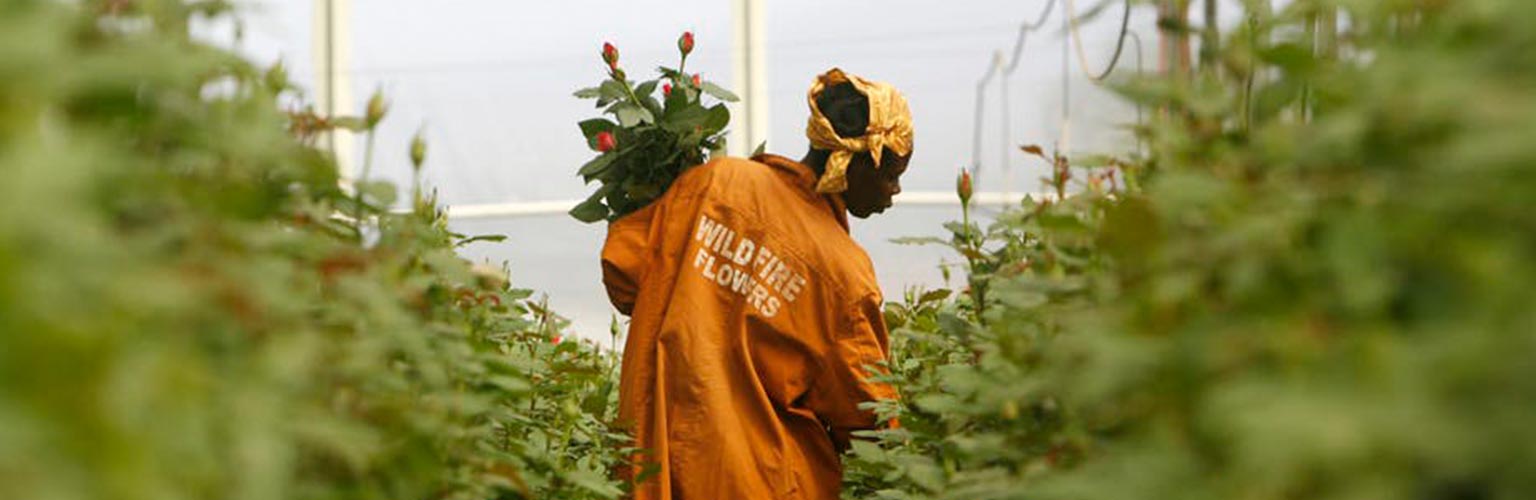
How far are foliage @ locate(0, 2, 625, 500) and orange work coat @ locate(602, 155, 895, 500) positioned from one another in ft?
6.40

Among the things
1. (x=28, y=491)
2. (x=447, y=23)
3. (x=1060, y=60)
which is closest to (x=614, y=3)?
(x=447, y=23)

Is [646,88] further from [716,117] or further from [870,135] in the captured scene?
[870,135]

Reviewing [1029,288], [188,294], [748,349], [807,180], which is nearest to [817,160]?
[807,180]

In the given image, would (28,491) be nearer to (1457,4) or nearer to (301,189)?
(301,189)

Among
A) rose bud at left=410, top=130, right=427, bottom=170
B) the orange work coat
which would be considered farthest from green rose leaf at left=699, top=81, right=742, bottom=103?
rose bud at left=410, top=130, right=427, bottom=170

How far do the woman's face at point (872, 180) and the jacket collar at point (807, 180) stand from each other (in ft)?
0.10

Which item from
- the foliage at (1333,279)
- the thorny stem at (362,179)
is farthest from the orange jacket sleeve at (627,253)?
the foliage at (1333,279)

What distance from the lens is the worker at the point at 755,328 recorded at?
3311 mm

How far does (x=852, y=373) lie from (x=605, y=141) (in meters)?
0.71

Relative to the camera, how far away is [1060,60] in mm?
5234

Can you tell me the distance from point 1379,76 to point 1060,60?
4.53m

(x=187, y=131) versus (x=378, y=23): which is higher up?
(x=378, y=23)

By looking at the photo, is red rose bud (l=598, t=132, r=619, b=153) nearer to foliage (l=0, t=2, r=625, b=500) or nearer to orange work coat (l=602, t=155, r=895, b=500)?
orange work coat (l=602, t=155, r=895, b=500)

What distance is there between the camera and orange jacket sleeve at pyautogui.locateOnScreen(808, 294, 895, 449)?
3.28 meters
